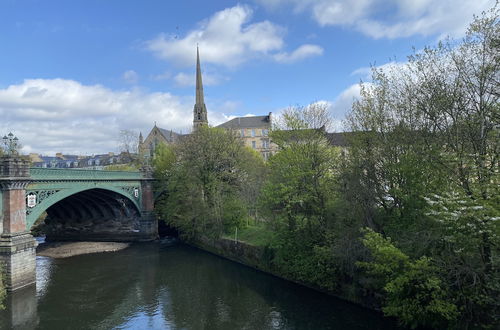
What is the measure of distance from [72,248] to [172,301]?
64.5 feet

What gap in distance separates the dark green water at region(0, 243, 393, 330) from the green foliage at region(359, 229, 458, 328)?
2.30 m

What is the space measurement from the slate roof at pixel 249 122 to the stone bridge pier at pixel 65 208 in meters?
33.1

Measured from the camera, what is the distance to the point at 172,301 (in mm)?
20234

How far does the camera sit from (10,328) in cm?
1680

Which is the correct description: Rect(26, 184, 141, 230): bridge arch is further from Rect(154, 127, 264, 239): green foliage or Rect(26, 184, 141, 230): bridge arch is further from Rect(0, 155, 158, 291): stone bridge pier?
Rect(154, 127, 264, 239): green foliage

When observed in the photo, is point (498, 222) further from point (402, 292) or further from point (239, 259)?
point (239, 259)

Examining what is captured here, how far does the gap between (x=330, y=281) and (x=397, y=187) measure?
6347 millimetres

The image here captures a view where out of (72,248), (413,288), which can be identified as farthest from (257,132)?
(413,288)

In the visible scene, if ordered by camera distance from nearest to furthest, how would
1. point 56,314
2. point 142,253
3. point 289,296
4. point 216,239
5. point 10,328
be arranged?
point 10,328 < point 56,314 < point 289,296 < point 216,239 < point 142,253

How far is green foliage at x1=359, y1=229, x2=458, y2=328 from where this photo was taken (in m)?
12.6

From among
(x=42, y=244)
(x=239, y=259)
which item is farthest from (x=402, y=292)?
(x=42, y=244)

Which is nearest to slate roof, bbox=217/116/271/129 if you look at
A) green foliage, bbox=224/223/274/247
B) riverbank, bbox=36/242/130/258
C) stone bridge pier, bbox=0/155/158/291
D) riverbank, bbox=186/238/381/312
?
stone bridge pier, bbox=0/155/158/291

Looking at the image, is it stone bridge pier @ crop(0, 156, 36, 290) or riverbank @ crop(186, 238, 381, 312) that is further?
stone bridge pier @ crop(0, 156, 36, 290)

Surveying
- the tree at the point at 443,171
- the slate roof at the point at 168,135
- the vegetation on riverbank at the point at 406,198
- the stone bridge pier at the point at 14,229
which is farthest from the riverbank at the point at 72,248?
the slate roof at the point at 168,135
